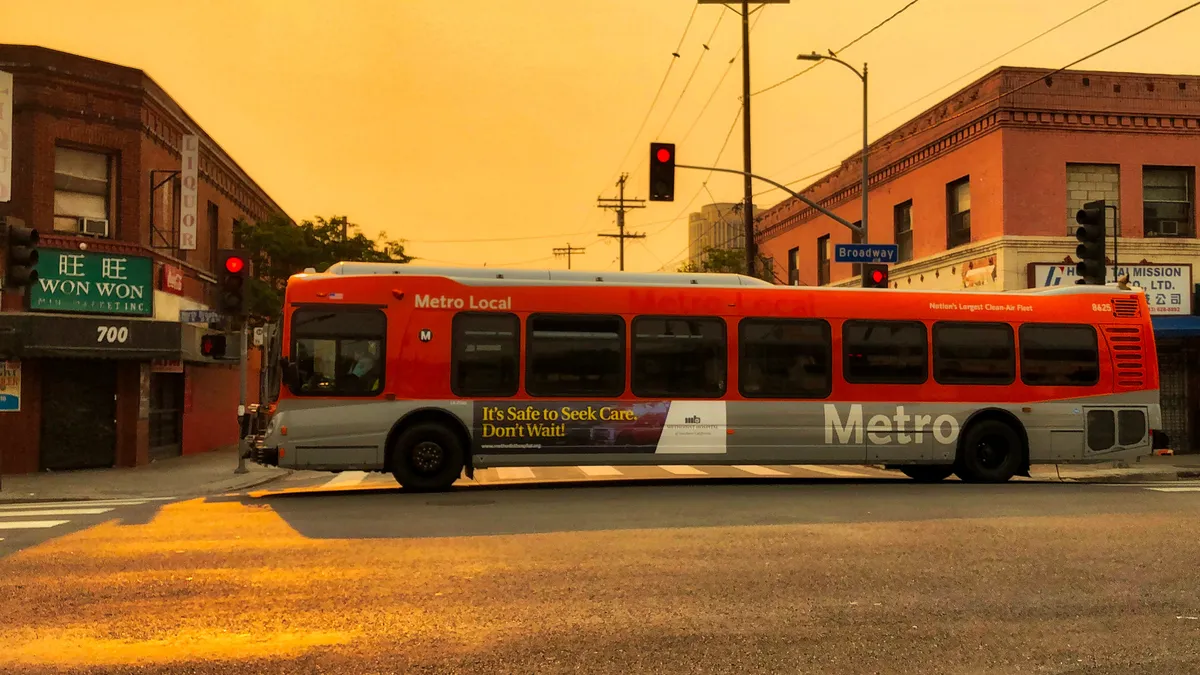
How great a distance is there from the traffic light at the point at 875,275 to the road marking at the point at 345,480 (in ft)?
38.9

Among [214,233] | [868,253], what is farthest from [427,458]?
[214,233]

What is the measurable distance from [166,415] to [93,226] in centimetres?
590

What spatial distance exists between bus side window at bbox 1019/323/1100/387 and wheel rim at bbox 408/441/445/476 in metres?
10.1

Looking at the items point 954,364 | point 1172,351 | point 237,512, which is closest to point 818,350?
point 954,364

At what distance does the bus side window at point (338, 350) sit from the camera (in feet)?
47.8

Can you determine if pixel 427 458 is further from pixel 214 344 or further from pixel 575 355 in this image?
pixel 214 344

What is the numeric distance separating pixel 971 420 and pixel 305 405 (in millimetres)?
10975

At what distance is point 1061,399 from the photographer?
16750 mm

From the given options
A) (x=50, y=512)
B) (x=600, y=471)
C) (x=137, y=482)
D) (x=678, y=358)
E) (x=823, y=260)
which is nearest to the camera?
(x=50, y=512)

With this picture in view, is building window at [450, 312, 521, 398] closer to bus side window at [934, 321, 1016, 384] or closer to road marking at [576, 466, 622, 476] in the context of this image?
road marking at [576, 466, 622, 476]

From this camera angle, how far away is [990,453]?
16.6 meters

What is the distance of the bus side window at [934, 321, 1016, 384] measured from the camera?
16562 mm

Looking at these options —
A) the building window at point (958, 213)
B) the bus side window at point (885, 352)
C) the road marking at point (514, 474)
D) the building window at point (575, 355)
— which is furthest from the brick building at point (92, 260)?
the building window at point (958, 213)

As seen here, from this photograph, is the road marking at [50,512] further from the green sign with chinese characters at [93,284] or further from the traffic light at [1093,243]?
the traffic light at [1093,243]
